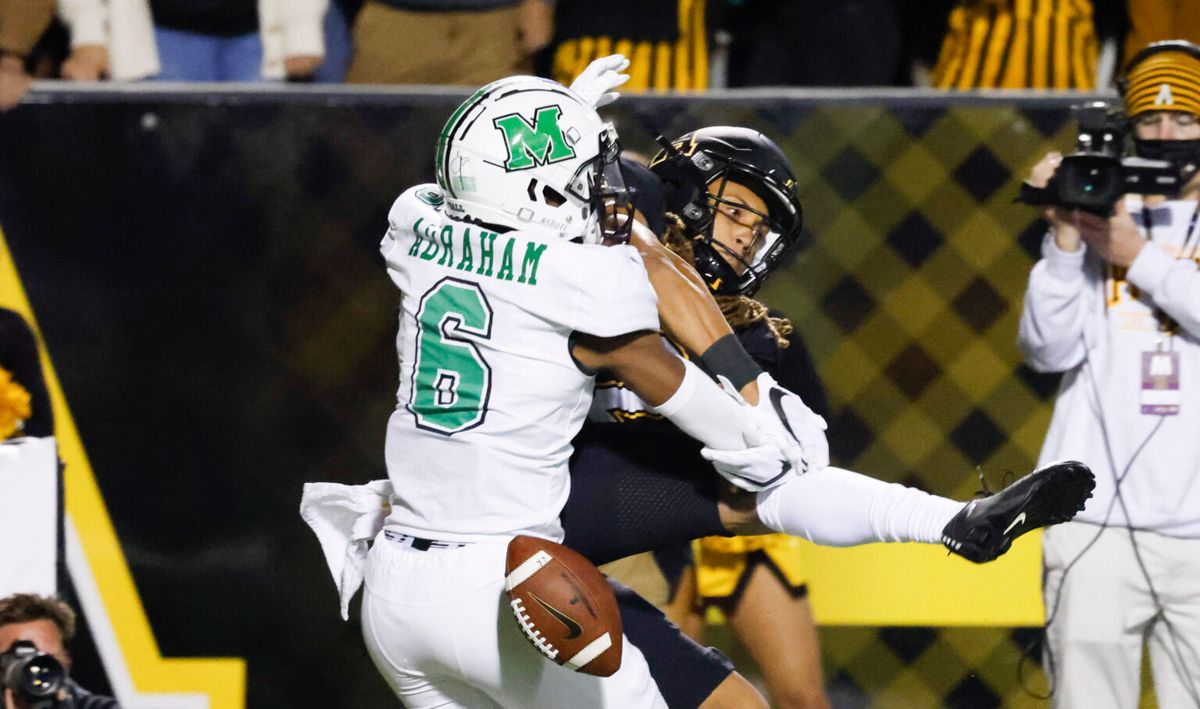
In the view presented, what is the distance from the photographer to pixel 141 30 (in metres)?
5.10

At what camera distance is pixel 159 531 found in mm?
4777

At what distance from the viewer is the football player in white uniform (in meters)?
3.02

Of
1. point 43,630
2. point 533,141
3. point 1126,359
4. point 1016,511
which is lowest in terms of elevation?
point 43,630

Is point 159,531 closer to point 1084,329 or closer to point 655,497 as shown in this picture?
point 655,497

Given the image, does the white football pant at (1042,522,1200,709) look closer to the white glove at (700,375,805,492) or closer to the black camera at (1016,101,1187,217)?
the black camera at (1016,101,1187,217)

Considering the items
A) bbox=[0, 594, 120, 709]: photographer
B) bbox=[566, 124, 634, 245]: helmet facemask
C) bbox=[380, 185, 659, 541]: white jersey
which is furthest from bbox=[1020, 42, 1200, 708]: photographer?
bbox=[0, 594, 120, 709]: photographer

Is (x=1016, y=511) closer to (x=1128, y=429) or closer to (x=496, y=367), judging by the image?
(x=496, y=367)

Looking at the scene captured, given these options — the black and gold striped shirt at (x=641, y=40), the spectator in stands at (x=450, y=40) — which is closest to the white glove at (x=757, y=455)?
the black and gold striped shirt at (x=641, y=40)

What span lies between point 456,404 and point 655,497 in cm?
46

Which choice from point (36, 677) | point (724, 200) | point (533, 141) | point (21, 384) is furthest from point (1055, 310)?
point (21, 384)

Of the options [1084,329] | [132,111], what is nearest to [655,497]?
[1084,329]

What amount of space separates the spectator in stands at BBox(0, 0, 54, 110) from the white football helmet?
80.7 inches

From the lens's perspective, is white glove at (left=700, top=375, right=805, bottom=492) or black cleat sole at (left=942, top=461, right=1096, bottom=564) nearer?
black cleat sole at (left=942, top=461, right=1096, bottom=564)

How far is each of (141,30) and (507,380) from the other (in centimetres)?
260
